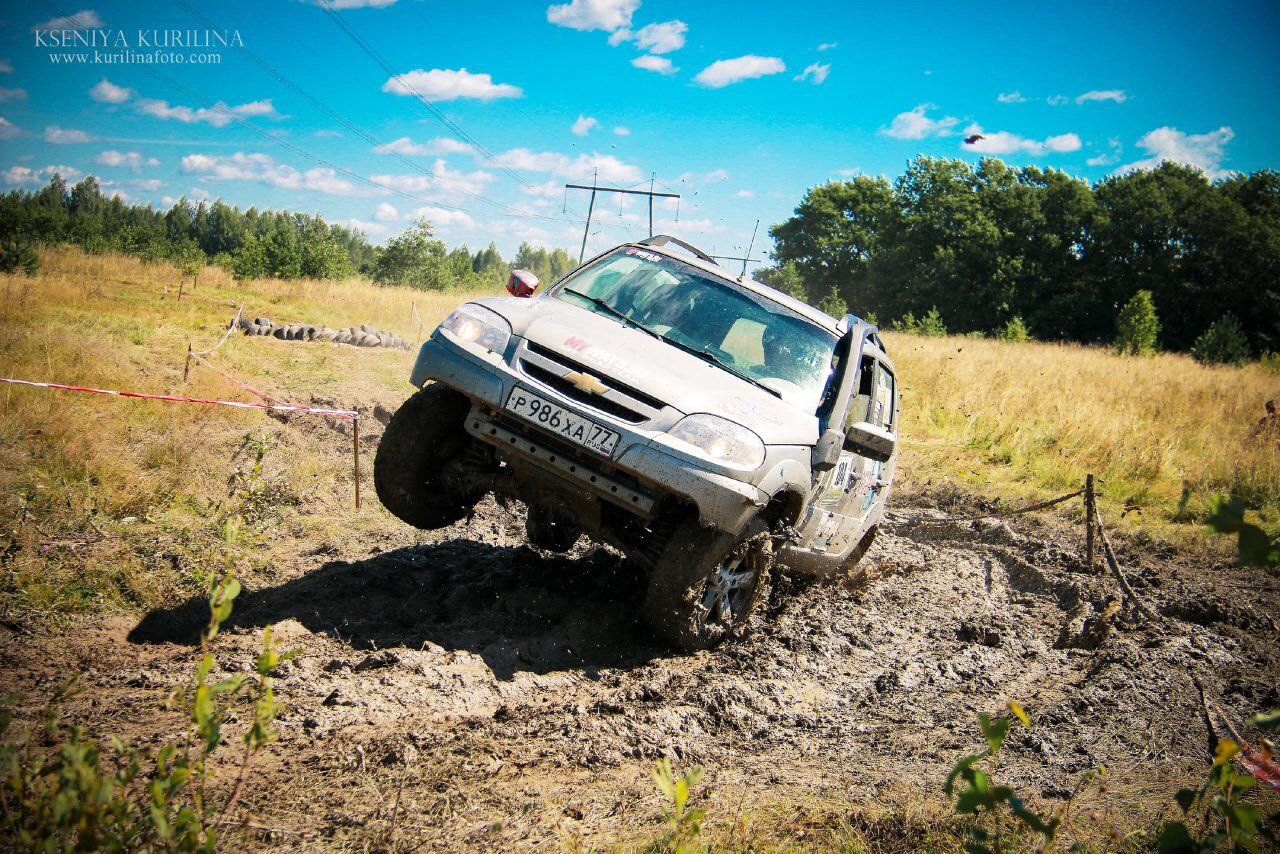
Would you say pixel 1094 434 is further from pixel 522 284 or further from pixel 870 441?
pixel 522 284

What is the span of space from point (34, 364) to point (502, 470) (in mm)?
7100

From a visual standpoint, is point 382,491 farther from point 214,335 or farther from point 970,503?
point 214,335

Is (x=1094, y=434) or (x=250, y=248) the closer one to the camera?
(x=1094, y=434)

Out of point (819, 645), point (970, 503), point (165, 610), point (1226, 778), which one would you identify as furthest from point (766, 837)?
point (970, 503)

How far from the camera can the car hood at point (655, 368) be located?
4016mm

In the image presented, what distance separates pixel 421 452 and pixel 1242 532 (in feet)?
12.5

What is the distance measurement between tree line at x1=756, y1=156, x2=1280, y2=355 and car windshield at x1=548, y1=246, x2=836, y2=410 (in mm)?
42002

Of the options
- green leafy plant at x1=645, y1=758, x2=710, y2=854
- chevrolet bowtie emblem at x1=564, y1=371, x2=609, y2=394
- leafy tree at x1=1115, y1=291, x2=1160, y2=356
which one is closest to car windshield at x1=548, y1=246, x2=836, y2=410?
chevrolet bowtie emblem at x1=564, y1=371, x2=609, y2=394

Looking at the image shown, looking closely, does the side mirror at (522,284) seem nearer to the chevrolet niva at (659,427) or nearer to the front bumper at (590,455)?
the chevrolet niva at (659,427)

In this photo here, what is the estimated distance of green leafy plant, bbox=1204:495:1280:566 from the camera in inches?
58.1

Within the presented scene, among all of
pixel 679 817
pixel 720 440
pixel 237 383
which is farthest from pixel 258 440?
pixel 679 817

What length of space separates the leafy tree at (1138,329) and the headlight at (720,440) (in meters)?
30.1

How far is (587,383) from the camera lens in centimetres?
393

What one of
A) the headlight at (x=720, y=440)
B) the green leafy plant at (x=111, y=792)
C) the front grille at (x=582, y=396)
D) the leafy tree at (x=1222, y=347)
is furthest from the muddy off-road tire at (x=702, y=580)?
the leafy tree at (x=1222, y=347)
